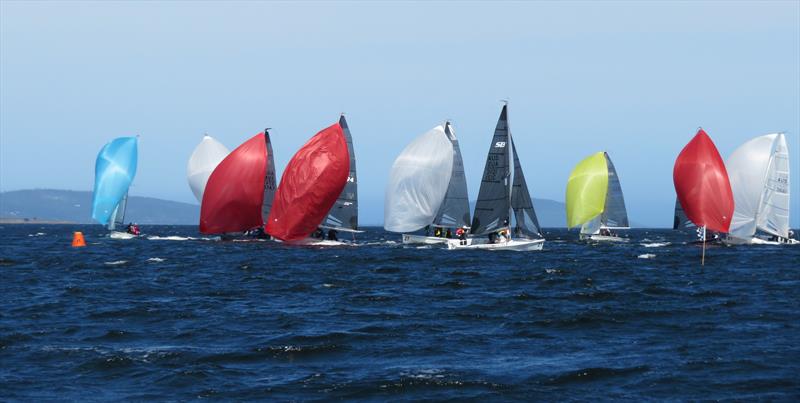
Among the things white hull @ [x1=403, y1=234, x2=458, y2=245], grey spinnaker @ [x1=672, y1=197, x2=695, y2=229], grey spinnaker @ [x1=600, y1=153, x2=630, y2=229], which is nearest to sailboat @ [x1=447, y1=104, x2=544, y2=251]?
white hull @ [x1=403, y1=234, x2=458, y2=245]

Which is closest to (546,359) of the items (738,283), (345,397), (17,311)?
(345,397)

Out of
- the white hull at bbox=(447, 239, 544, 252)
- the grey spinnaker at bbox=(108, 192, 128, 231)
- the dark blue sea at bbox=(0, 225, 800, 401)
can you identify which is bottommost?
the dark blue sea at bbox=(0, 225, 800, 401)

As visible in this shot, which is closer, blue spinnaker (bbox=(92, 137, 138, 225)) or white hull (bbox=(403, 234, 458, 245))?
white hull (bbox=(403, 234, 458, 245))

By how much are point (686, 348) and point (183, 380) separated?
34.7 feet

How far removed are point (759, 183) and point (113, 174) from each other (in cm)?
4935

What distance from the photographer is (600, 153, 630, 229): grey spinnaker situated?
90500mm

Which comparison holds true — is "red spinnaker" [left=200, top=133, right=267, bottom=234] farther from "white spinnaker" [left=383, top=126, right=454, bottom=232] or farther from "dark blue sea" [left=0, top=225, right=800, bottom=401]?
"dark blue sea" [left=0, top=225, right=800, bottom=401]

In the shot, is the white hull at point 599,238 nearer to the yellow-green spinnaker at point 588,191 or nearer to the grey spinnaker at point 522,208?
the yellow-green spinnaker at point 588,191

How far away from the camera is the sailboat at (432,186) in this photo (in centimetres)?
6694

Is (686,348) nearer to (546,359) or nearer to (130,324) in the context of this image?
(546,359)

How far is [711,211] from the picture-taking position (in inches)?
2618

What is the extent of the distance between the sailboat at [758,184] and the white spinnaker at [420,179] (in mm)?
20467

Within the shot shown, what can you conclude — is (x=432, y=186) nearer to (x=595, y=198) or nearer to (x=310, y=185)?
(x=310, y=185)

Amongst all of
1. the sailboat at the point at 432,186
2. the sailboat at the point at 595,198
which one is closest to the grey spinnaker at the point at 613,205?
the sailboat at the point at 595,198
